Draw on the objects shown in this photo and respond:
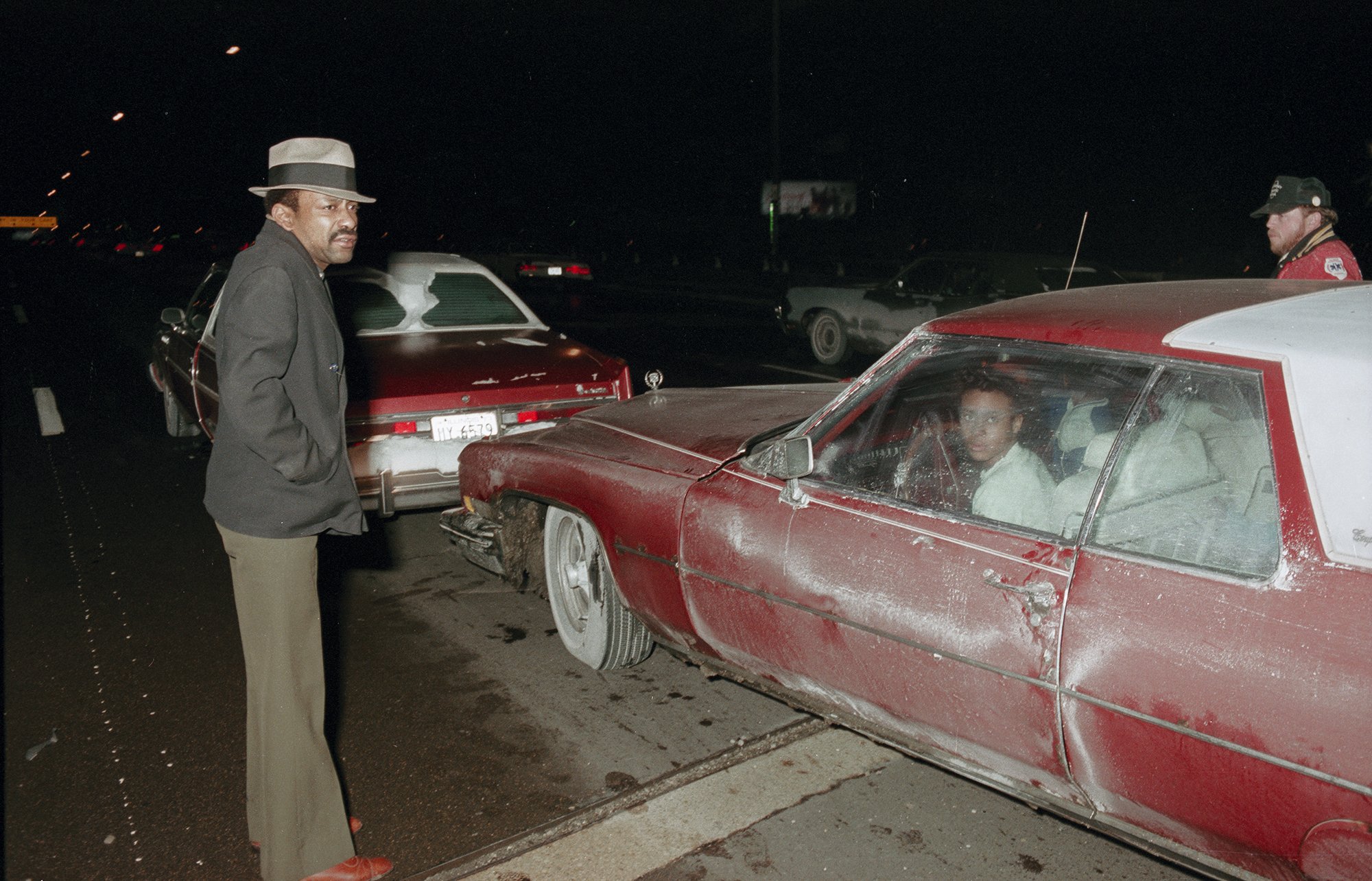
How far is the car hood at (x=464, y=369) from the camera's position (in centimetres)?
525

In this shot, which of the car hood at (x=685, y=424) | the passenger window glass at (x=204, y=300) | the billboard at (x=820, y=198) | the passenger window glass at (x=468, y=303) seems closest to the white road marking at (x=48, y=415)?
the passenger window glass at (x=204, y=300)

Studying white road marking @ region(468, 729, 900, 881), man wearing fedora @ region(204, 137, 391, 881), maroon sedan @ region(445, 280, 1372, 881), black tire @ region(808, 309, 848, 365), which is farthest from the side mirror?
black tire @ region(808, 309, 848, 365)

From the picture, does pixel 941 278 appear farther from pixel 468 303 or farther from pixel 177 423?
pixel 177 423

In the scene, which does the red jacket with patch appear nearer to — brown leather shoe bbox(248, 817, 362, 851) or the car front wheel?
the car front wheel

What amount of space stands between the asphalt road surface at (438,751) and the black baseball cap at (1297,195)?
3163mm

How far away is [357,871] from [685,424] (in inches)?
73.8

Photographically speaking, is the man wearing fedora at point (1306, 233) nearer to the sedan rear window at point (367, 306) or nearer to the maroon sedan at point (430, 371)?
the maroon sedan at point (430, 371)

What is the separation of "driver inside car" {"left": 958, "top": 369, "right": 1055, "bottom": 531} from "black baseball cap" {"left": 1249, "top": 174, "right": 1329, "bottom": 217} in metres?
2.65

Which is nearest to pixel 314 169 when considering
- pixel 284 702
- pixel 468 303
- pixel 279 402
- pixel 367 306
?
pixel 279 402

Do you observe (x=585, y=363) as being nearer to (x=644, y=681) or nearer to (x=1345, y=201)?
(x=644, y=681)

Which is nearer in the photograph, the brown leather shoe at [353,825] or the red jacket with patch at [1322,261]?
the brown leather shoe at [353,825]

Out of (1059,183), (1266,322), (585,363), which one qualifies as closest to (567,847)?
(1266,322)

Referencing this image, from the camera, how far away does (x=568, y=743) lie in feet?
11.7

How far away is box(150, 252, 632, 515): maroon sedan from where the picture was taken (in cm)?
519
